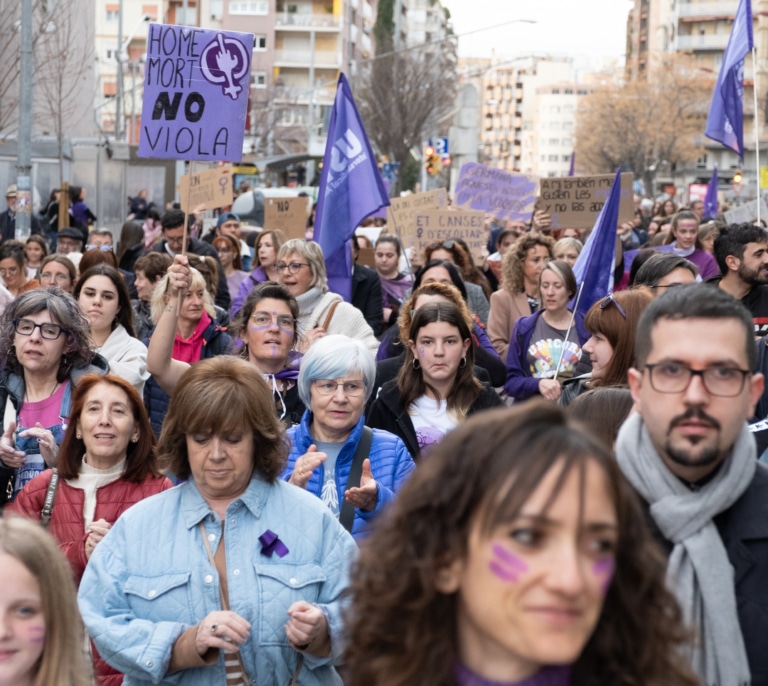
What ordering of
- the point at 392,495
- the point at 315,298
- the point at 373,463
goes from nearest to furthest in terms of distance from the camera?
the point at 392,495 → the point at 373,463 → the point at 315,298

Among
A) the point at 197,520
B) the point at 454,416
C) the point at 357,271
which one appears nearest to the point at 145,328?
Answer: the point at 357,271

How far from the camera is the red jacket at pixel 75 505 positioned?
4.84 m

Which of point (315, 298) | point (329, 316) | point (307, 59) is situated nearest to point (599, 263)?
point (329, 316)

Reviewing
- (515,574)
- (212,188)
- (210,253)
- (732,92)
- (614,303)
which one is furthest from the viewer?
(732,92)

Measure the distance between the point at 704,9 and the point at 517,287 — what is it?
101147 millimetres

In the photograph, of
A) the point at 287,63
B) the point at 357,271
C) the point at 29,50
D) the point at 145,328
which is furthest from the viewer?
the point at 287,63

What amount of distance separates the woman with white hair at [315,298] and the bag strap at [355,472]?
10.8 ft

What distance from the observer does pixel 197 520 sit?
12.9 feet

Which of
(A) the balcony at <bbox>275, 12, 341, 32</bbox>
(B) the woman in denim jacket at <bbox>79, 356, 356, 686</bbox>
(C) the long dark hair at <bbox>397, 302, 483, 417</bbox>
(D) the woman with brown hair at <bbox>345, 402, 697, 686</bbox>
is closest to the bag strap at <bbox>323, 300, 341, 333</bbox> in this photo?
(C) the long dark hair at <bbox>397, 302, 483, 417</bbox>

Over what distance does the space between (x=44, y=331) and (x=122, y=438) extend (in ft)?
4.16

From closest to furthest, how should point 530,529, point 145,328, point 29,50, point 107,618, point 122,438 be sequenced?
point 530,529, point 107,618, point 122,438, point 145,328, point 29,50

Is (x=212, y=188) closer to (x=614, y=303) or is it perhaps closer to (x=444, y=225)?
(x=444, y=225)

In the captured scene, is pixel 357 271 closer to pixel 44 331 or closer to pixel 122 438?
pixel 44 331

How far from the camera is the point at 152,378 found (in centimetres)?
723
